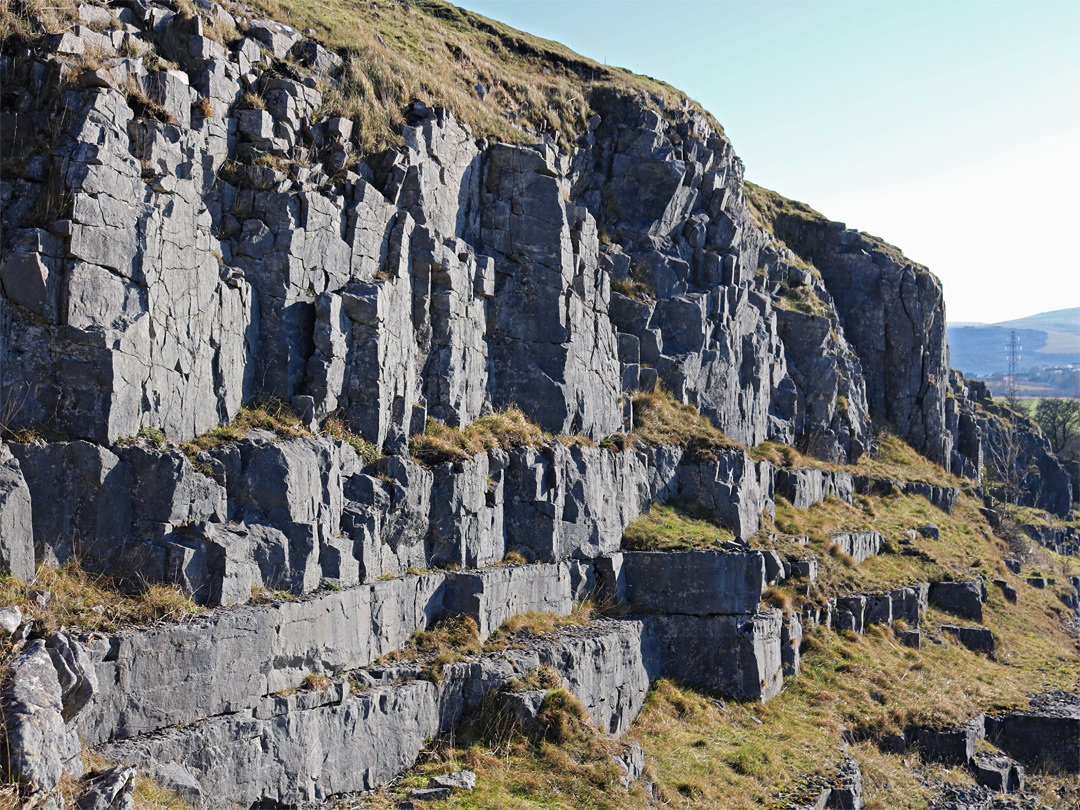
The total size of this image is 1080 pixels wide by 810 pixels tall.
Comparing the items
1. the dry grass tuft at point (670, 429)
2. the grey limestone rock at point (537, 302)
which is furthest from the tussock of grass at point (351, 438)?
the dry grass tuft at point (670, 429)

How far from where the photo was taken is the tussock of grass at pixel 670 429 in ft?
88.7

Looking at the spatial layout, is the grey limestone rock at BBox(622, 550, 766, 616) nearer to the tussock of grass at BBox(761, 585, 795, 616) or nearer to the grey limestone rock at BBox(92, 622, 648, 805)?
the tussock of grass at BBox(761, 585, 795, 616)

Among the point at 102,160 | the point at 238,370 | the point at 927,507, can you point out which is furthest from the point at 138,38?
the point at 927,507

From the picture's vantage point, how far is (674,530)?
967 inches

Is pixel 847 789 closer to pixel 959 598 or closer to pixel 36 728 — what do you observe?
pixel 36 728

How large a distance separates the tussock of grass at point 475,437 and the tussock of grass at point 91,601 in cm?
663

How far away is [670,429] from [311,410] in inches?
545

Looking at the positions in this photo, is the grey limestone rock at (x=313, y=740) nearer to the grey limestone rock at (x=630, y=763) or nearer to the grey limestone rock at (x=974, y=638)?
the grey limestone rock at (x=630, y=763)

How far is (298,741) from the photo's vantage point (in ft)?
44.1

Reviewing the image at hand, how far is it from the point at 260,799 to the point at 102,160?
369 inches

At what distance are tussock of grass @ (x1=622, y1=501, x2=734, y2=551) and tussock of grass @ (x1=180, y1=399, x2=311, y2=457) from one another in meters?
10.5

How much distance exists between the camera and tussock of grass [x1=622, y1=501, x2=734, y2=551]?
23578mm

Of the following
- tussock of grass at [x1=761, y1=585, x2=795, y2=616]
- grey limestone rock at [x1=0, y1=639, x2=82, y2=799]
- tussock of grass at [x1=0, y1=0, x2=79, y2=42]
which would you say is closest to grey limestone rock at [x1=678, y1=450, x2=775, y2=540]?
tussock of grass at [x1=761, y1=585, x2=795, y2=616]

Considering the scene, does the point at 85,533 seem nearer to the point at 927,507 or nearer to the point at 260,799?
the point at 260,799
